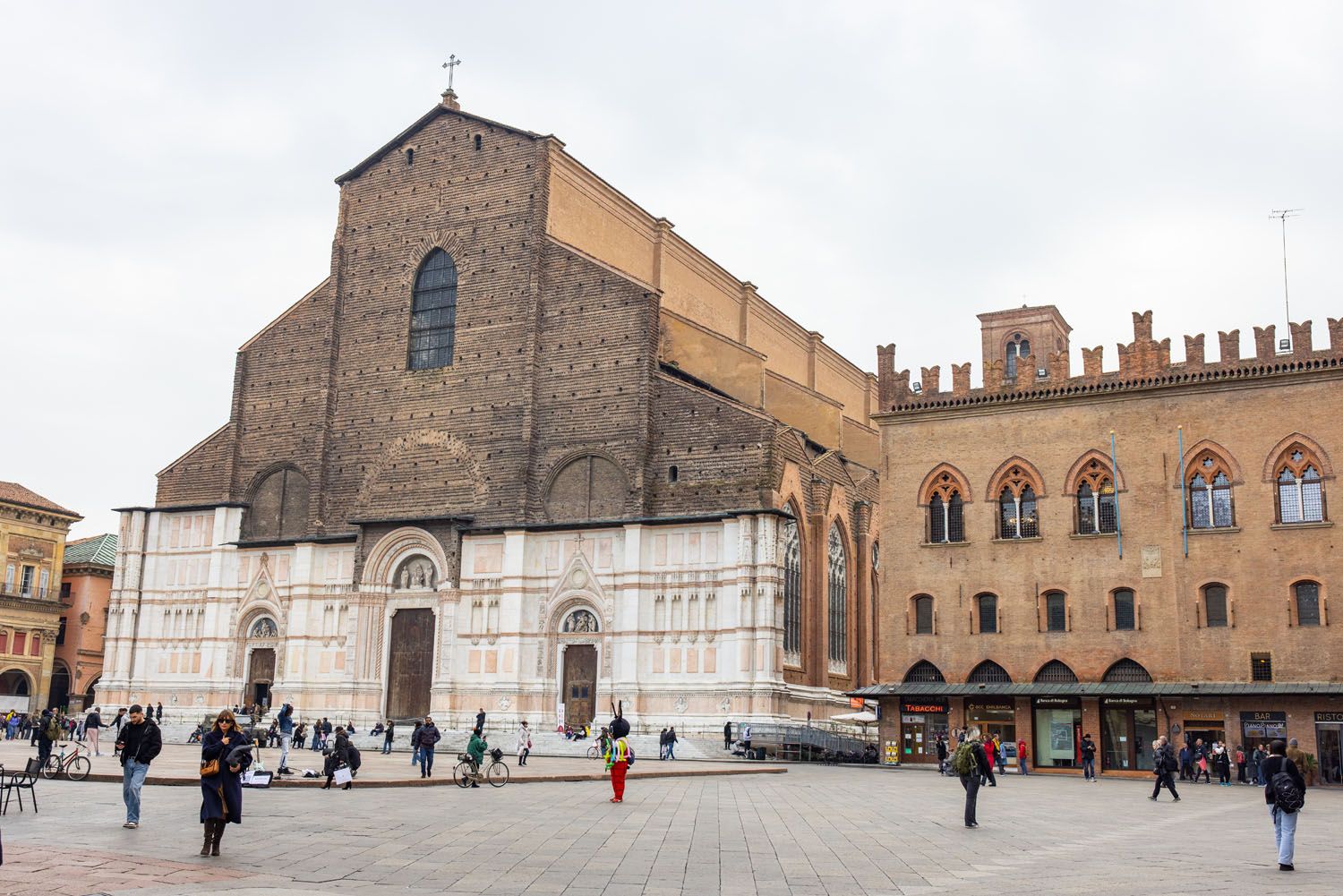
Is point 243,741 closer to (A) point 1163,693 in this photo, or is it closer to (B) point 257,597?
(A) point 1163,693

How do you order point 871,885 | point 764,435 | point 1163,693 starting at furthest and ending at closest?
1. point 764,435
2. point 1163,693
3. point 871,885

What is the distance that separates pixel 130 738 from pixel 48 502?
53716 mm

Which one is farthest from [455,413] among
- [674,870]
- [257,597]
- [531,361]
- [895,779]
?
[674,870]

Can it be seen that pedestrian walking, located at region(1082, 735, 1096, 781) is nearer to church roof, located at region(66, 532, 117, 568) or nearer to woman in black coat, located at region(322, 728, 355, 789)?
woman in black coat, located at region(322, 728, 355, 789)

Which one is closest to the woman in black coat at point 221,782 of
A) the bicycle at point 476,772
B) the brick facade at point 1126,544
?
the bicycle at point 476,772

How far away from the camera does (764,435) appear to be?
41.6 meters

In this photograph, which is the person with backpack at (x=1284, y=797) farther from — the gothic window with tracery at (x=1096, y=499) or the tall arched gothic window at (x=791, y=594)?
the tall arched gothic window at (x=791, y=594)

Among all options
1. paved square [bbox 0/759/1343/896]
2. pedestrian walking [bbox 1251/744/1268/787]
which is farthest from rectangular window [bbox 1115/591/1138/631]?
paved square [bbox 0/759/1343/896]

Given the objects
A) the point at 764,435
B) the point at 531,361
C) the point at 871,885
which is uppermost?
the point at 531,361

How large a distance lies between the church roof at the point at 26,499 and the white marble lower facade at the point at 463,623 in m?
13.9

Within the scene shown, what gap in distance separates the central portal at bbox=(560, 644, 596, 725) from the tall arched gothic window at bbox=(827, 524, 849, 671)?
9278 mm

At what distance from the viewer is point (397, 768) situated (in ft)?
100

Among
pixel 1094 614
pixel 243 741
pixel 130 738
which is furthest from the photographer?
pixel 1094 614

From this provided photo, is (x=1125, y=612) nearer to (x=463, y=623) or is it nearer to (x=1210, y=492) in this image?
(x=1210, y=492)
